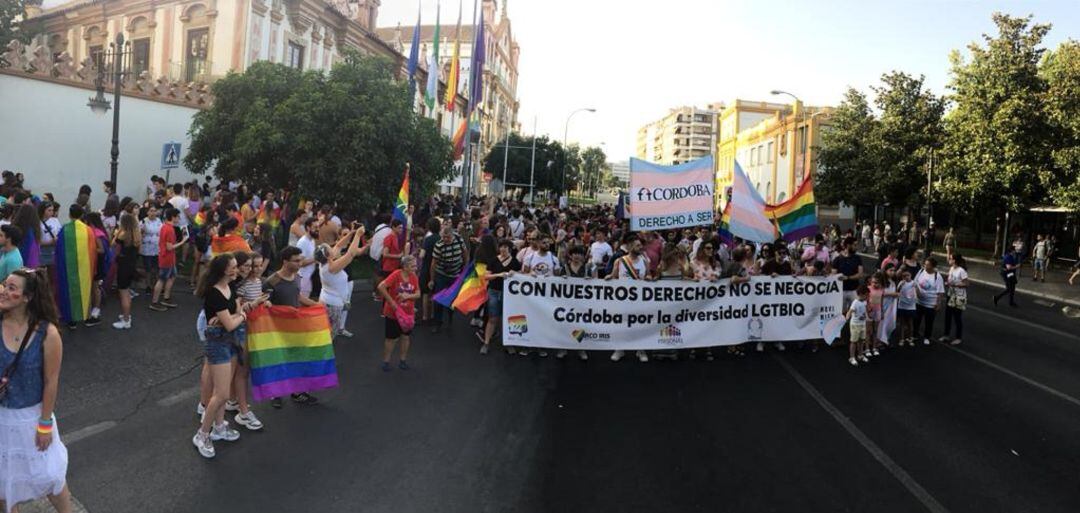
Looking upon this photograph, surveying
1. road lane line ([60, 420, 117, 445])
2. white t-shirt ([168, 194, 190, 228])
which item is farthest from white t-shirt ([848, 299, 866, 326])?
white t-shirt ([168, 194, 190, 228])

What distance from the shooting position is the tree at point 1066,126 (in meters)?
24.7

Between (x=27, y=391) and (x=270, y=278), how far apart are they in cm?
286

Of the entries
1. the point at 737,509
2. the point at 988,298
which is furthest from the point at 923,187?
the point at 737,509

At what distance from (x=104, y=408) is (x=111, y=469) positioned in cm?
160

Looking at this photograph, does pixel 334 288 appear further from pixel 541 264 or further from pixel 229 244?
pixel 541 264

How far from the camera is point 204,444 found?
5.36 metres

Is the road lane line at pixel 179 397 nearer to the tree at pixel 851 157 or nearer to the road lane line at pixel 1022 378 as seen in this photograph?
the road lane line at pixel 1022 378

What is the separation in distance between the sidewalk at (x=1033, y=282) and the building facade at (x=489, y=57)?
40317 millimetres

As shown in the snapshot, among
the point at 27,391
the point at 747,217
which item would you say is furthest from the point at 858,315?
the point at 27,391

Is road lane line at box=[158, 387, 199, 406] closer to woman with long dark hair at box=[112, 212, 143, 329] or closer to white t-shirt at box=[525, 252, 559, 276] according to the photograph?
woman with long dark hair at box=[112, 212, 143, 329]

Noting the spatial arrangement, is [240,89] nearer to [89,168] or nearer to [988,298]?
[89,168]

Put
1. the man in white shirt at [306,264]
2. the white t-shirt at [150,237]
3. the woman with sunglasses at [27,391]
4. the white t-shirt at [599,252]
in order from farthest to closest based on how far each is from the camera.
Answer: the white t-shirt at [599,252] < the white t-shirt at [150,237] < the man in white shirt at [306,264] < the woman with sunglasses at [27,391]

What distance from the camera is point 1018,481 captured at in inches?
220

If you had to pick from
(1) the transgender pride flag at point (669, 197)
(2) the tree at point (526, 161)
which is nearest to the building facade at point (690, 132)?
(2) the tree at point (526, 161)
